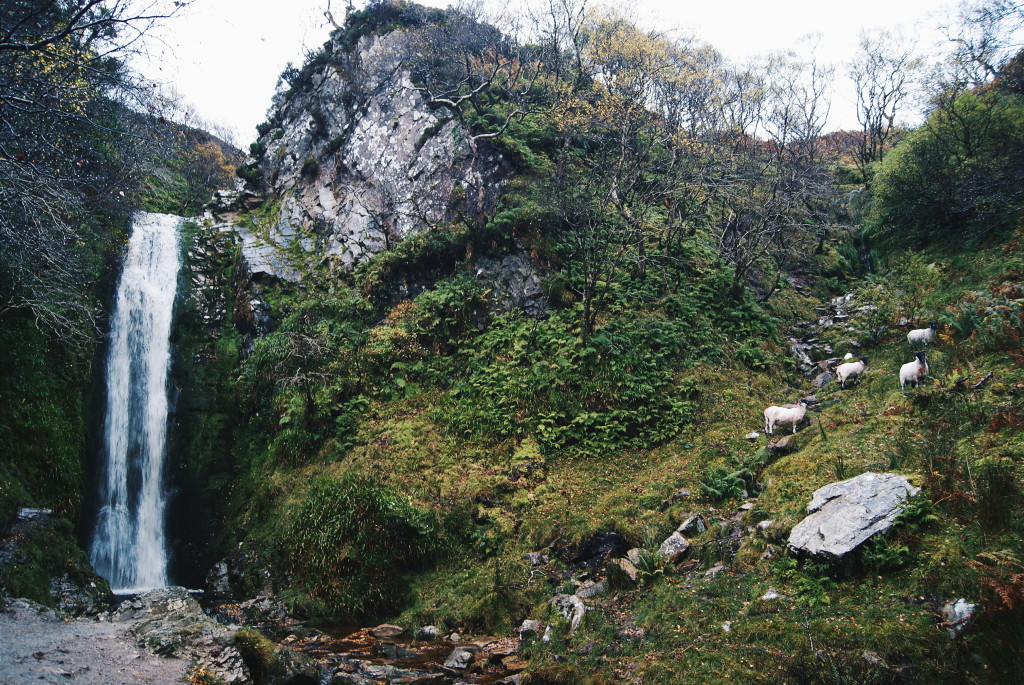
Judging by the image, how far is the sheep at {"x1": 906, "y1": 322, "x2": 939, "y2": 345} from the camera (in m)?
9.17

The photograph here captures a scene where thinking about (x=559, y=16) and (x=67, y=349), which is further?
(x=559, y=16)

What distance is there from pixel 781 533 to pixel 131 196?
2026 cm

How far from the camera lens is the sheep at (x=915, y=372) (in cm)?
808

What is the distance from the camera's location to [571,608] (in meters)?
6.68

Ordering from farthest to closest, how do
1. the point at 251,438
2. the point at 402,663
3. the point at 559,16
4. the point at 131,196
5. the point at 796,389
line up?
the point at 559,16 < the point at 131,196 < the point at 251,438 < the point at 796,389 < the point at 402,663

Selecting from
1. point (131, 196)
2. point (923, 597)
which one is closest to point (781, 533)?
point (923, 597)

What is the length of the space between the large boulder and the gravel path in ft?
19.9

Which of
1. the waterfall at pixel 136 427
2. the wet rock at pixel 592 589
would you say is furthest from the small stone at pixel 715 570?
the waterfall at pixel 136 427

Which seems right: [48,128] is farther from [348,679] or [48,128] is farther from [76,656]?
[348,679]

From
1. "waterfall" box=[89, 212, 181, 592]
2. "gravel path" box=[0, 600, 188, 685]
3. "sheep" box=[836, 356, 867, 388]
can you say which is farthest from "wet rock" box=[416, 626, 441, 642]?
"sheep" box=[836, 356, 867, 388]

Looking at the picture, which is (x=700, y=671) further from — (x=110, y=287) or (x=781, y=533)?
(x=110, y=287)

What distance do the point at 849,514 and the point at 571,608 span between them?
344cm

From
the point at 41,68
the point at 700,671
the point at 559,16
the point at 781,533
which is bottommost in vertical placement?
the point at 700,671

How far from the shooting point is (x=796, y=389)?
11.7 m
